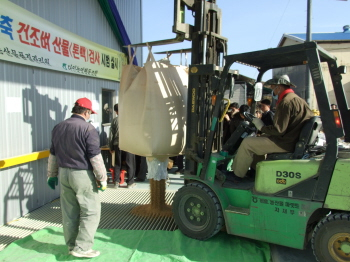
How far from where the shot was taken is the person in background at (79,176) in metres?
3.50

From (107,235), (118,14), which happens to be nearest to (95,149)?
(107,235)

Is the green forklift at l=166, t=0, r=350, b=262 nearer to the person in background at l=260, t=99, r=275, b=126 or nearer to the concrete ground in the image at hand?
the concrete ground

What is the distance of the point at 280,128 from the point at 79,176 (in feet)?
7.81

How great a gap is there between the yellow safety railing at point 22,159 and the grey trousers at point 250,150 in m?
3.33

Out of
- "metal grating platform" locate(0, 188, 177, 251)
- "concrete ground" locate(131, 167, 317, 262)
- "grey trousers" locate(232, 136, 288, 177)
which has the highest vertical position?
"grey trousers" locate(232, 136, 288, 177)

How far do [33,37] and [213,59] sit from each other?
10.1ft

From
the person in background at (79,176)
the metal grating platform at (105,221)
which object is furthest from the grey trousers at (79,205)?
the metal grating platform at (105,221)

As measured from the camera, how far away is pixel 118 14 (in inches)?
316

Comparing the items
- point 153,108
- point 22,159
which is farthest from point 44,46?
point 153,108

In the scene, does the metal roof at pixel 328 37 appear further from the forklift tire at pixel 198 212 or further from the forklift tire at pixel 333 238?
the forklift tire at pixel 333 238

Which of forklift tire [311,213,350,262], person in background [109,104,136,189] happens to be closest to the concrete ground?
forklift tire [311,213,350,262]

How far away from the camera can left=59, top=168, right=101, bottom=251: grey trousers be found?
352 cm

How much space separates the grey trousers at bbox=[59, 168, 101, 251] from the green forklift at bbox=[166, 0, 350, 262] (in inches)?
A: 45.5

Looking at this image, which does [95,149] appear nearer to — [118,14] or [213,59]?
[213,59]
